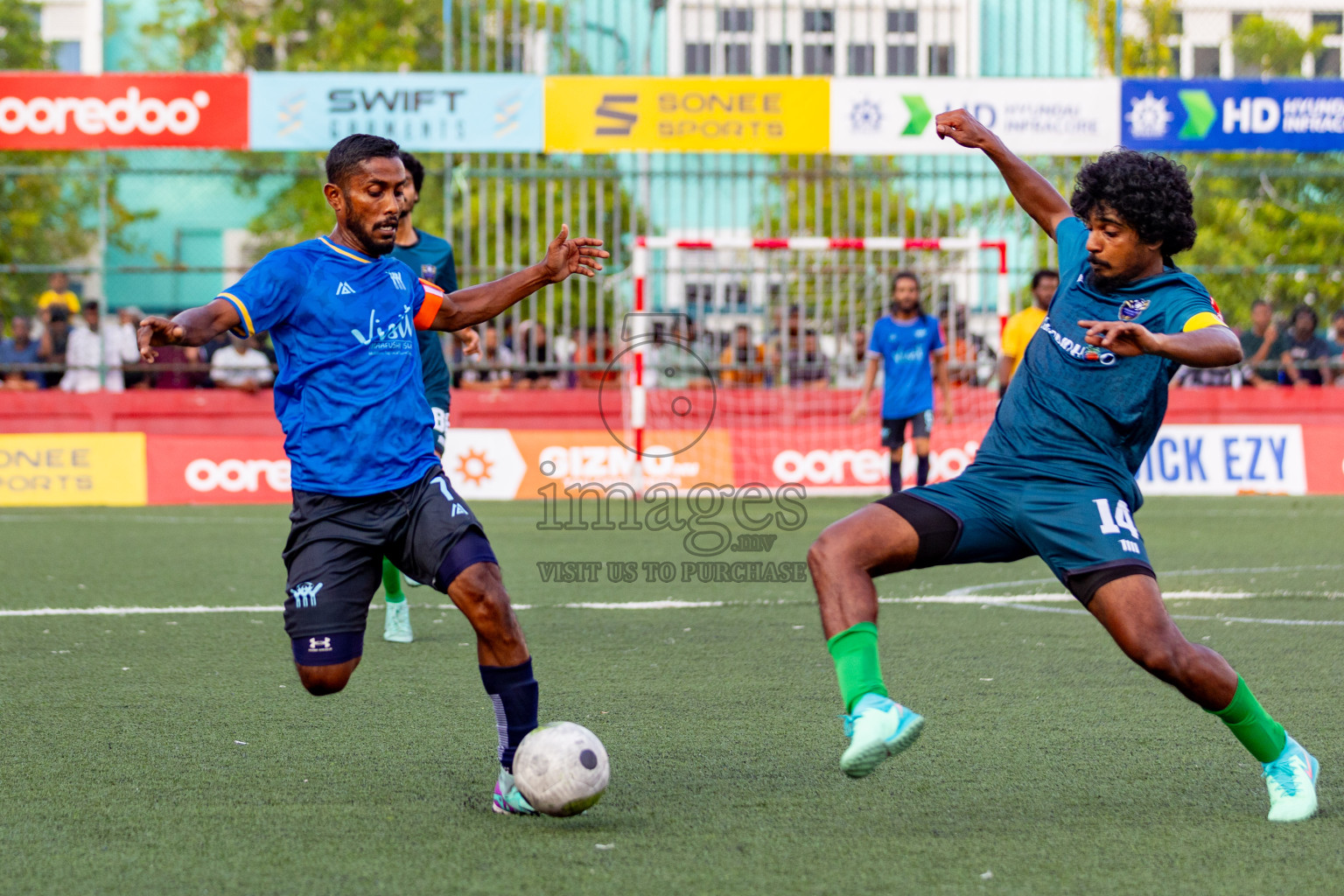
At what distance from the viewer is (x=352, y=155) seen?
4.61 m

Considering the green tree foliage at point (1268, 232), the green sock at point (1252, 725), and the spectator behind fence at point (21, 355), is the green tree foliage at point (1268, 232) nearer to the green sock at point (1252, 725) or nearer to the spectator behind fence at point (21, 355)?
the spectator behind fence at point (21, 355)

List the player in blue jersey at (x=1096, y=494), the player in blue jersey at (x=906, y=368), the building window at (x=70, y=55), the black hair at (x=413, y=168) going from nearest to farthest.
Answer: the player in blue jersey at (x=1096, y=494), the black hair at (x=413, y=168), the player in blue jersey at (x=906, y=368), the building window at (x=70, y=55)

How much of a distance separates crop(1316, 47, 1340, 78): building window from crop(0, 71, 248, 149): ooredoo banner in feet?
69.5

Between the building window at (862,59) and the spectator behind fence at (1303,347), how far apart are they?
5683 millimetres

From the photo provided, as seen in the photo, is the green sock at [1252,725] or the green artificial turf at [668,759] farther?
the green sock at [1252,725]

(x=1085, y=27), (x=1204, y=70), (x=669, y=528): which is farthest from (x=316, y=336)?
(x=1204, y=70)

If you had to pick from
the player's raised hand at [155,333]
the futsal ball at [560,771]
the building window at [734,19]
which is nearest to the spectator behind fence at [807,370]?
the building window at [734,19]

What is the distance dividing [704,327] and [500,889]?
45.9 feet

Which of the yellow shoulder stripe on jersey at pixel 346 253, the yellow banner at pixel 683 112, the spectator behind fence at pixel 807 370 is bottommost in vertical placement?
the spectator behind fence at pixel 807 370

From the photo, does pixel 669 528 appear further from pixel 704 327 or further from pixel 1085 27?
pixel 1085 27

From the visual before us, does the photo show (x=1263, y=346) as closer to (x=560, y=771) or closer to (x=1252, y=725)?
(x=1252, y=725)

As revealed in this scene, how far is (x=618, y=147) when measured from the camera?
16250 mm

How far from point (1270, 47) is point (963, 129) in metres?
26.0

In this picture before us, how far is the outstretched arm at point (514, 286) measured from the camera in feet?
15.8
